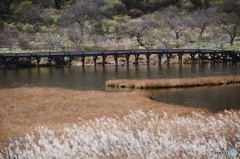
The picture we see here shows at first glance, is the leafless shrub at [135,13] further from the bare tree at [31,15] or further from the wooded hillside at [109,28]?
the bare tree at [31,15]

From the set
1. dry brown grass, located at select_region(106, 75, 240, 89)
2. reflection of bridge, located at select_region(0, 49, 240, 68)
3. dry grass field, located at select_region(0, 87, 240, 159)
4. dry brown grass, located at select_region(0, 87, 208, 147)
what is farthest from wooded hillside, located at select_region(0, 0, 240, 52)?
dry grass field, located at select_region(0, 87, 240, 159)

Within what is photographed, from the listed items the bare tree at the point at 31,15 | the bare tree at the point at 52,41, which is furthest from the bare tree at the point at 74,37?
the bare tree at the point at 31,15

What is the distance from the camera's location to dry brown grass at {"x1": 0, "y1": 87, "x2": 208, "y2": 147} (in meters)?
20.1

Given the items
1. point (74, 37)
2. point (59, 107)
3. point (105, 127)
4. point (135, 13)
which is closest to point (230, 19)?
point (135, 13)

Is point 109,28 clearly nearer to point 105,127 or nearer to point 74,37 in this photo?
point 74,37

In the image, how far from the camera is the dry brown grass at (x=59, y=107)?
20.1 m

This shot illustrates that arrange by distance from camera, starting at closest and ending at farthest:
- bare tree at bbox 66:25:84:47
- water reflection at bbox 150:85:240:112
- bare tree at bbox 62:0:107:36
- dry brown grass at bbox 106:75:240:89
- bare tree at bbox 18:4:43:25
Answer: water reflection at bbox 150:85:240:112 → dry brown grass at bbox 106:75:240:89 → bare tree at bbox 66:25:84:47 → bare tree at bbox 62:0:107:36 → bare tree at bbox 18:4:43:25

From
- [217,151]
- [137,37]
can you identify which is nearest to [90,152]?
[217,151]

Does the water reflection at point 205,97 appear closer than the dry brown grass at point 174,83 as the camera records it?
Yes

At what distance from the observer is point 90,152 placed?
11750mm

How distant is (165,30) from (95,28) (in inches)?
730

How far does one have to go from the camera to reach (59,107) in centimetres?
2486

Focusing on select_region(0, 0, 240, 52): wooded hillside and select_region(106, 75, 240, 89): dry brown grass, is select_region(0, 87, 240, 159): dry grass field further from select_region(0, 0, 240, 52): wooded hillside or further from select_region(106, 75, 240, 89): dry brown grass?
select_region(0, 0, 240, 52): wooded hillside

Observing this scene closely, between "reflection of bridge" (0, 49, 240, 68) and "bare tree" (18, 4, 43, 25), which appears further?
"bare tree" (18, 4, 43, 25)
